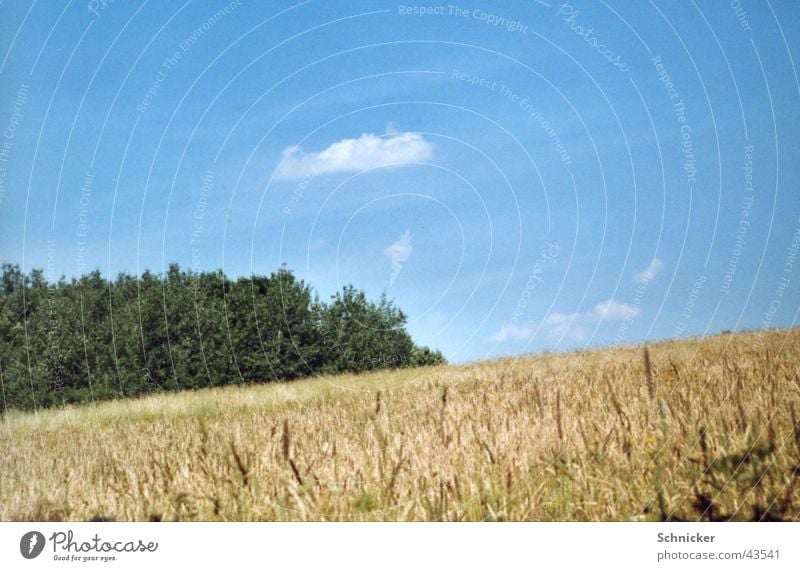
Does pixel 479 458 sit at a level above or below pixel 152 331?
below

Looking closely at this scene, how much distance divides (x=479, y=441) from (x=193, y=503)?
5.17 ft

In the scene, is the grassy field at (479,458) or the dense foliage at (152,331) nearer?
the grassy field at (479,458)

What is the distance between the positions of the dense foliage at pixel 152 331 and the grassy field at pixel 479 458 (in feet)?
2.77

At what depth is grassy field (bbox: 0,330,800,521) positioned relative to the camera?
3.76 meters

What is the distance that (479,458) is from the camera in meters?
3.96

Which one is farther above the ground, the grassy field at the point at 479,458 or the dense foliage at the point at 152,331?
the dense foliage at the point at 152,331

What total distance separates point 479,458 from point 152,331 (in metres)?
5.60

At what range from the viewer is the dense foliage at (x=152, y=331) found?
564 centimetres

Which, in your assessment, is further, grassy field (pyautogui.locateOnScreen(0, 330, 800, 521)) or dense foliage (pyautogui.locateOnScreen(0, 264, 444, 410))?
dense foliage (pyautogui.locateOnScreen(0, 264, 444, 410))

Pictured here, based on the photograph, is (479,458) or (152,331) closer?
(479,458)

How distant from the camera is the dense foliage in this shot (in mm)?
5637

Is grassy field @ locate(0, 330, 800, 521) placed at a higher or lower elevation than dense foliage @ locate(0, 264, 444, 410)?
lower

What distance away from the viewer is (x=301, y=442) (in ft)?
15.2

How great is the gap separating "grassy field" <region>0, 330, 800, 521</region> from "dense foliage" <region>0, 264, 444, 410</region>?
843mm
